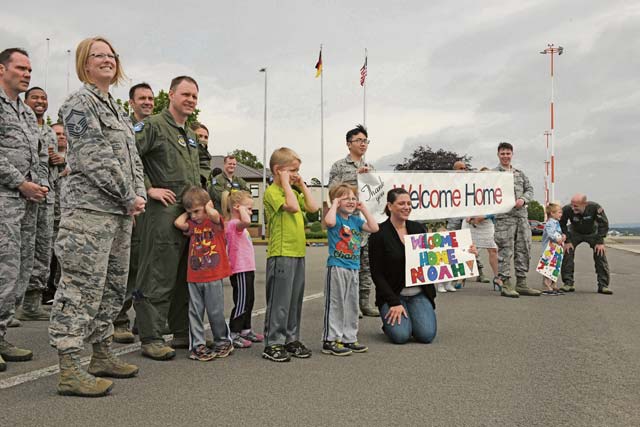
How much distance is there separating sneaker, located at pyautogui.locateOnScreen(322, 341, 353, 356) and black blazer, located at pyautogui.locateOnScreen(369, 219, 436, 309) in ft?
2.86

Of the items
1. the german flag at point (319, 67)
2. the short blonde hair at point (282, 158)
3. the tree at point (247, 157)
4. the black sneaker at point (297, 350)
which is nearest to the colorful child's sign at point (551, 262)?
the black sneaker at point (297, 350)

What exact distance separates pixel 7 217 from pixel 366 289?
421 cm

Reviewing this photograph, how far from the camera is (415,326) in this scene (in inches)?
231

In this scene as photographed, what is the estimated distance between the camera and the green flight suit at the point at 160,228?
504cm

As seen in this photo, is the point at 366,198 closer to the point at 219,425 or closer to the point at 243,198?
the point at 243,198

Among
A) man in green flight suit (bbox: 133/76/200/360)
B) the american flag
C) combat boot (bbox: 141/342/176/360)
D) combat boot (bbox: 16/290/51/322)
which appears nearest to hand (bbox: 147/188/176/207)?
man in green flight suit (bbox: 133/76/200/360)

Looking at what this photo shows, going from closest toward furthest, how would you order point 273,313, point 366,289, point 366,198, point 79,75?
1. point 79,75
2. point 273,313
3. point 366,289
4. point 366,198

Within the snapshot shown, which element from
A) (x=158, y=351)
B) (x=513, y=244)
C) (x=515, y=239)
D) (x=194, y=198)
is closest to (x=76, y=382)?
(x=158, y=351)

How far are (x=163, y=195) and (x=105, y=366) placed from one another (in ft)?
4.70

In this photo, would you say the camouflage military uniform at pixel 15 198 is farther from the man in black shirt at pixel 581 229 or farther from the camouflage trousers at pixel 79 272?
the man in black shirt at pixel 581 229

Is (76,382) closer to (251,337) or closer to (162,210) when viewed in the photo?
(162,210)

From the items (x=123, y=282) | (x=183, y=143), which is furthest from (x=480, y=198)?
(x=123, y=282)

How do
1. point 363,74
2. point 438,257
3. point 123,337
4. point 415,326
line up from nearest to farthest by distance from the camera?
point 123,337, point 415,326, point 438,257, point 363,74

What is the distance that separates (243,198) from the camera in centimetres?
580
